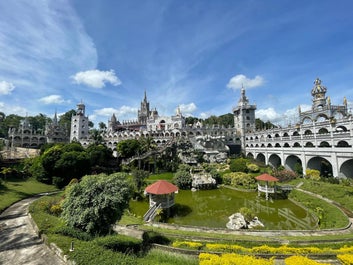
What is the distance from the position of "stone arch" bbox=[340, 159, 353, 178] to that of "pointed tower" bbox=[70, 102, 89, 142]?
84.1 m

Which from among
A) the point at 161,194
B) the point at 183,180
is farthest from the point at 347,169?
the point at 161,194

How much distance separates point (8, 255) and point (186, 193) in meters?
21.5

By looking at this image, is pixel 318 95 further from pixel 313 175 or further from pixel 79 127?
pixel 79 127

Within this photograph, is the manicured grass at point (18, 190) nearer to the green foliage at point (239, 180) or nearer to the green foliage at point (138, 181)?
the green foliage at point (138, 181)

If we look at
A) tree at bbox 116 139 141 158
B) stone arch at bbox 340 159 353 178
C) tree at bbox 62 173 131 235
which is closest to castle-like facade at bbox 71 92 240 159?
tree at bbox 116 139 141 158

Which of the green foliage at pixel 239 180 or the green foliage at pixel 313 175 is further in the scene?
the green foliage at pixel 239 180

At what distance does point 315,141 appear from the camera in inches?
1332

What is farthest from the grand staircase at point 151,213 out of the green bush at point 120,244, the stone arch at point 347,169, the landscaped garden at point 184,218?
the stone arch at point 347,169

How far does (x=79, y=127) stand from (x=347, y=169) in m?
86.8

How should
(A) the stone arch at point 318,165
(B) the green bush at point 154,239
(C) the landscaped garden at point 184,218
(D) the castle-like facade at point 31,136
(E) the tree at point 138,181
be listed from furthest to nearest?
(D) the castle-like facade at point 31,136, (A) the stone arch at point 318,165, (E) the tree at point 138,181, (B) the green bush at point 154,239, (C) the landscaped garden at point 184,218

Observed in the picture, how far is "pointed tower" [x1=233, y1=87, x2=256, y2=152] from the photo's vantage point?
6247 centimetres

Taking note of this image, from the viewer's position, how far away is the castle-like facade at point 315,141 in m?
28.1

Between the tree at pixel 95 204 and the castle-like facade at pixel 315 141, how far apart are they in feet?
107

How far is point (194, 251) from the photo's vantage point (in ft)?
31.0
